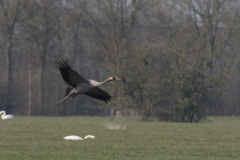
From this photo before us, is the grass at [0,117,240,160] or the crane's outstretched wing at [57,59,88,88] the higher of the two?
the crane's outstretched wing at [57,59,88,88]

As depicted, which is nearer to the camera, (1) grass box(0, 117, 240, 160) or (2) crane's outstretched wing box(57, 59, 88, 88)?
(2) crane's outstretched wing box(57, 59, 88, 88)

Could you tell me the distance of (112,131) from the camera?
2197cm

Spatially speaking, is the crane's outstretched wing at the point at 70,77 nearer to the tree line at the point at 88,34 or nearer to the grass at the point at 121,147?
the grass at the point at 121,147

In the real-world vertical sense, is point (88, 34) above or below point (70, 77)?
above

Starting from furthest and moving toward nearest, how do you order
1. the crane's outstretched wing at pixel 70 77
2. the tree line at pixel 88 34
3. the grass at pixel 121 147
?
the tree line at pixel 88 34 → the grass at pixel 121 147 → the crane's outstretched wing at pixel 70 77

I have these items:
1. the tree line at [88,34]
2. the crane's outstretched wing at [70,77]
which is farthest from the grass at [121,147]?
the tree line at [88,34]

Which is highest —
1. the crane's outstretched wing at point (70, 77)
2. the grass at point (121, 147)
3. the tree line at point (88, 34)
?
the tree line at point (88, 34)

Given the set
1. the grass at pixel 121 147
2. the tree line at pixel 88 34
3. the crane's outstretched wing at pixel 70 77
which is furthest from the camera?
the tree line at pixel 88 34

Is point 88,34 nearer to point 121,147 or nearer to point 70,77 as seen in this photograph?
point 121,147

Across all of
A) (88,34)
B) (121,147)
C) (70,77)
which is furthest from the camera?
(88,34)

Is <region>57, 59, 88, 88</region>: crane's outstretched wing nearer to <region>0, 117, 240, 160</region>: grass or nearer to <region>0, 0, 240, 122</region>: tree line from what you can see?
<region>0, 117, 240, 160</region>: grass

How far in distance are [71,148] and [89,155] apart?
1.93 m

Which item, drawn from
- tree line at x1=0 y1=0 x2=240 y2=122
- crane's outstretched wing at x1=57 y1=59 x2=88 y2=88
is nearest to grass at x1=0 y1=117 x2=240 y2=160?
crane's outstretched wing at x1=57 y1=59 x2=88 y2=88

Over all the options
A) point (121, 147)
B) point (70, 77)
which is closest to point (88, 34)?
point (121, 147)
